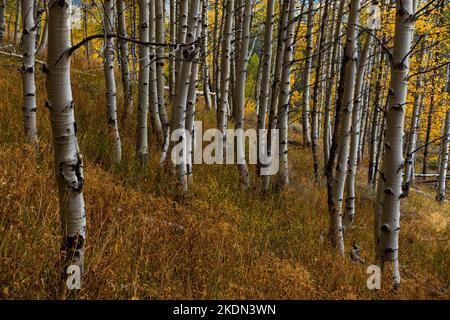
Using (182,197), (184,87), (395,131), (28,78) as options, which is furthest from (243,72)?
(395,131)

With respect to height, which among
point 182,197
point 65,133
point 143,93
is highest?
point 143,93

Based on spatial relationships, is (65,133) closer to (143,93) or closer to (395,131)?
(395,131)

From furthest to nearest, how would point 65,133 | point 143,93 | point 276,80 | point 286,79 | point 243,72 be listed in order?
1. point 276,80
2. point 243,72
3. point 286,79
4. point 143,93
5. point 65,133

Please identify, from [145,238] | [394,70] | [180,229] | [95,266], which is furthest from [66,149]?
[394,70]

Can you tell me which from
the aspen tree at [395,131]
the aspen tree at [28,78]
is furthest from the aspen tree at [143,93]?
the aspen tree at [395,131]

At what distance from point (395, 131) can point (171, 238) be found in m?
2.49

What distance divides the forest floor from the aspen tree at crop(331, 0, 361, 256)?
0.32 meters

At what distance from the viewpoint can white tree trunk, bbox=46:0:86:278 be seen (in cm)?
242

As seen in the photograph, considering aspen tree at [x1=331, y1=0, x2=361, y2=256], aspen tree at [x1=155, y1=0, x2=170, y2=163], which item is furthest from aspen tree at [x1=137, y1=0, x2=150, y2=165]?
aspen tree at [x1=331, y1=0, x2=361, y2=256]

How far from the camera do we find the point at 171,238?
4180mm

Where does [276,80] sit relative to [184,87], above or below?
above

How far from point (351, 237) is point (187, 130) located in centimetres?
327

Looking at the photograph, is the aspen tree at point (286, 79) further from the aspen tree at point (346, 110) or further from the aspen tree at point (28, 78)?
the aspen tree at point (28, 78)
